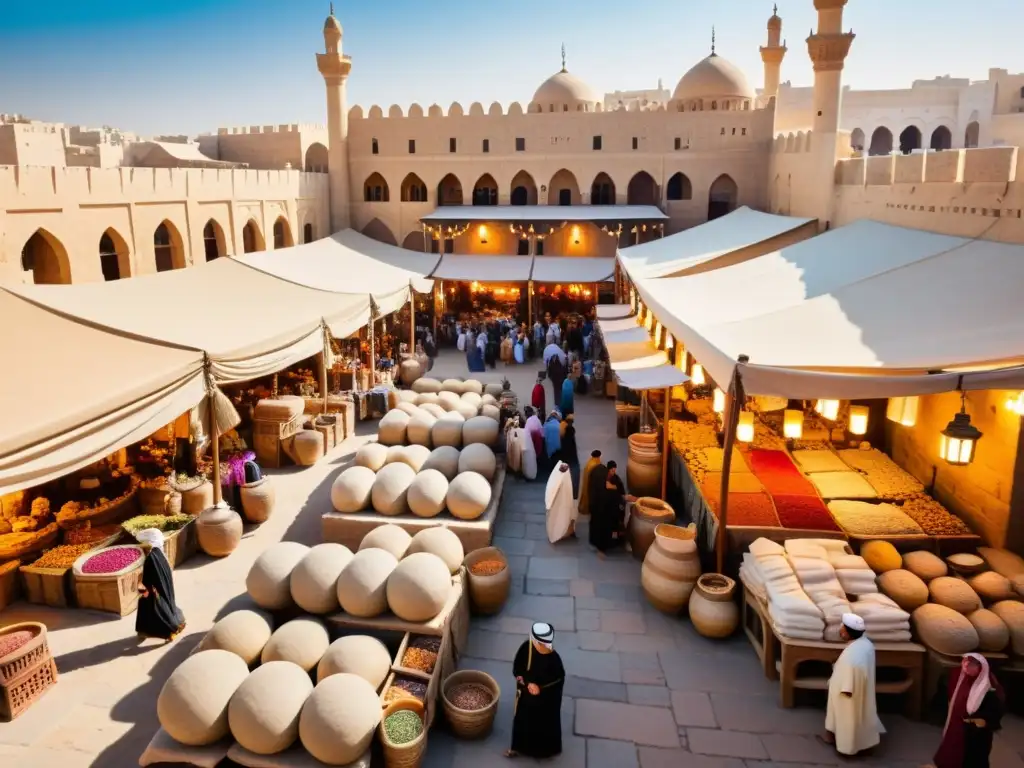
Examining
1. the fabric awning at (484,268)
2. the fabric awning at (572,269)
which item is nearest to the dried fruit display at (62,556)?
the fabric awning at (484,268)

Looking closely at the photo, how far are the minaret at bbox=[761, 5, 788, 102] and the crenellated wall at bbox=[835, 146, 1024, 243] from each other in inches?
559

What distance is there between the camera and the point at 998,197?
7672mm

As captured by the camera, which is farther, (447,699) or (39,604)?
(39,604)

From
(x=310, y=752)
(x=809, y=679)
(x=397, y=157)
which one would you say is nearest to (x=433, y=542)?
(x=310, y=752)

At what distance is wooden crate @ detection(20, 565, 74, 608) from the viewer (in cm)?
665

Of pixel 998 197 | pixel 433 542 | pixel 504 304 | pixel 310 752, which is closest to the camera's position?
pixel 310 752

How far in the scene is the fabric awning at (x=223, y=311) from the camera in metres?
8.18

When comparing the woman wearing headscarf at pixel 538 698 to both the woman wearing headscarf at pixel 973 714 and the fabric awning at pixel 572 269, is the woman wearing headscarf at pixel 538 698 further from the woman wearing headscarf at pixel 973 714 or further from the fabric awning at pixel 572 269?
the fabric awning at pixel 572 269

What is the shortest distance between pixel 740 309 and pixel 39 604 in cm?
771

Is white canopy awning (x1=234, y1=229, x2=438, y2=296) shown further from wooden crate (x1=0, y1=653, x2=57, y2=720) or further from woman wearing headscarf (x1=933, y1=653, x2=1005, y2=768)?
woman wearing headscarf (x1=933, y1=653, x2=1005, y2=768)

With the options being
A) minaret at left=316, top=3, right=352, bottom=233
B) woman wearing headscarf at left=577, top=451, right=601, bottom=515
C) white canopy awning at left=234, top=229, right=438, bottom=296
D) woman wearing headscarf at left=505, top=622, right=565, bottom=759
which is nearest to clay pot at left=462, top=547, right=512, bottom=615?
woman wearing headscarf at left=505, top=622, right=565, bottom=759

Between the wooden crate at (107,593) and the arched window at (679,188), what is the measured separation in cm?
1969

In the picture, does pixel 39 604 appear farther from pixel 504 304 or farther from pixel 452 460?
pixel 504 304

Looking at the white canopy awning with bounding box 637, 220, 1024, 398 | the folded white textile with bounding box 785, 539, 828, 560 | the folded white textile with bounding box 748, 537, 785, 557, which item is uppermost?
the white canopy awning with bounding box 637, 220, 1024, 398
